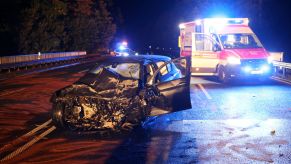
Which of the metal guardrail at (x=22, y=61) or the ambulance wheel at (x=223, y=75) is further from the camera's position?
the metal guardrail at (x=22, y=61)

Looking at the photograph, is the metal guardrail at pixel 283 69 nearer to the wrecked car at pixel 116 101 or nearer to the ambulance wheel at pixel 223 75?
the ambulance wheel at pixel 223 75

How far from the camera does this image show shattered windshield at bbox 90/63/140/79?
401 inches

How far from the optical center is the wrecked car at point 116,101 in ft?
29.3

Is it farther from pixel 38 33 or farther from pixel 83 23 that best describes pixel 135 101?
pixel 83 23

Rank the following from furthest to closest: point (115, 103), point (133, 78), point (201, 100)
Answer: point (201, 100)
point (133, 78)
point (115, 103)

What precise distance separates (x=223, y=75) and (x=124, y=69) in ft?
Result: 28.0

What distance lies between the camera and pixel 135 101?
892 centimetres

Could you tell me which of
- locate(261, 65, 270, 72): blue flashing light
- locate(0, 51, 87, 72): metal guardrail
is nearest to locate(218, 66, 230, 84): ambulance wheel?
locate(261, 65, 270, 72): blue flashing light

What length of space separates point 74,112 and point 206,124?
2.93 metres

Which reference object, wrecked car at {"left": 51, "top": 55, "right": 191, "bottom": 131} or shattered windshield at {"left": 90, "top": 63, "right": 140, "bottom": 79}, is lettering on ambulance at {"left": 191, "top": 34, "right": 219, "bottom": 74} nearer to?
shattered windshield at {"left": 90, "top": 63, "right": 140, "bottom": 79}

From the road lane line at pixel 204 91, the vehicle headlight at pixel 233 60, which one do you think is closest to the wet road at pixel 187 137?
the road lane line at pixel 204 91

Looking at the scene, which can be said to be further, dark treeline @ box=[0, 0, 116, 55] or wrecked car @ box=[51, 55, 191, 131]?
dark treeline @ box=[0, 0, 116, 55]

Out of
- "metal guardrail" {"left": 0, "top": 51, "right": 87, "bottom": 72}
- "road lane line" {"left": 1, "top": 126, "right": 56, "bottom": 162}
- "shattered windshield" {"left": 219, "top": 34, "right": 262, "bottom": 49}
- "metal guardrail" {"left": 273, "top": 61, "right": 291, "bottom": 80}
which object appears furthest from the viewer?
"metal guardrail" {"left": 0, "top": 51, "right": 87, "bottom": 72}

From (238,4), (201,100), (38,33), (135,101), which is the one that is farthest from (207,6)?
(135,101)
